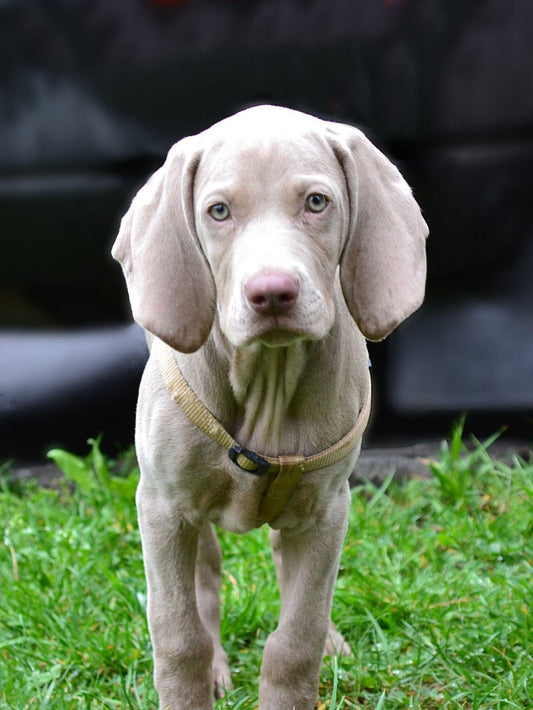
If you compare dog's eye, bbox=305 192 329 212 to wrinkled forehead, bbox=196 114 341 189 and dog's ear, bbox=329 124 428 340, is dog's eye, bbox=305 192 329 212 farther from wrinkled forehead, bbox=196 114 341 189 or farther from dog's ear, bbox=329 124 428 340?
dog's ear, bbox=329 124 428 340

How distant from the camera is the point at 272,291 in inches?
96.0

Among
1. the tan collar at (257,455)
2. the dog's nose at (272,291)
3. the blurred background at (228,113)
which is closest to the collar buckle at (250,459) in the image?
the tan collar at (257,455)

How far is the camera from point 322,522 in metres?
3.17

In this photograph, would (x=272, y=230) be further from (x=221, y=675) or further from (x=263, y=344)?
(x=221, y=675)

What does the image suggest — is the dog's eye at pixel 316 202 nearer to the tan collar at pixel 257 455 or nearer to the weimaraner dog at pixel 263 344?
the weimaraner dog at pixel 263 344

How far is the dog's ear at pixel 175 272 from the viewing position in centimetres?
283

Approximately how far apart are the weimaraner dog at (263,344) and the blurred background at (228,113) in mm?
2814

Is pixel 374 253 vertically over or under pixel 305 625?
over

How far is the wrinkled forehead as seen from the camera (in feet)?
8.68

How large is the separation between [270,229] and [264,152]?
0.21 metres

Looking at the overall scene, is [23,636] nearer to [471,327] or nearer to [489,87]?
[471,327]

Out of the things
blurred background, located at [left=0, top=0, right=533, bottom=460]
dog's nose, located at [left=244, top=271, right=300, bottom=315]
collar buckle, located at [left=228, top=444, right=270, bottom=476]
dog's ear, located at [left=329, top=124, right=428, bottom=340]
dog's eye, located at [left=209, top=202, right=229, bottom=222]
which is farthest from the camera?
blurred background, located at [left=0, top=0, right=533, bottom=460]

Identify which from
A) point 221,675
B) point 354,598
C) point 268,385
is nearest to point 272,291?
point 268,385

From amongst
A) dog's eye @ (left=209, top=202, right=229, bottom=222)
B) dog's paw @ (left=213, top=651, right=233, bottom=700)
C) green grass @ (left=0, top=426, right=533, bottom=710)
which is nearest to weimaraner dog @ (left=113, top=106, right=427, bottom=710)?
dog's eye @ (left=209, top=202, right=229, bottom=222)
